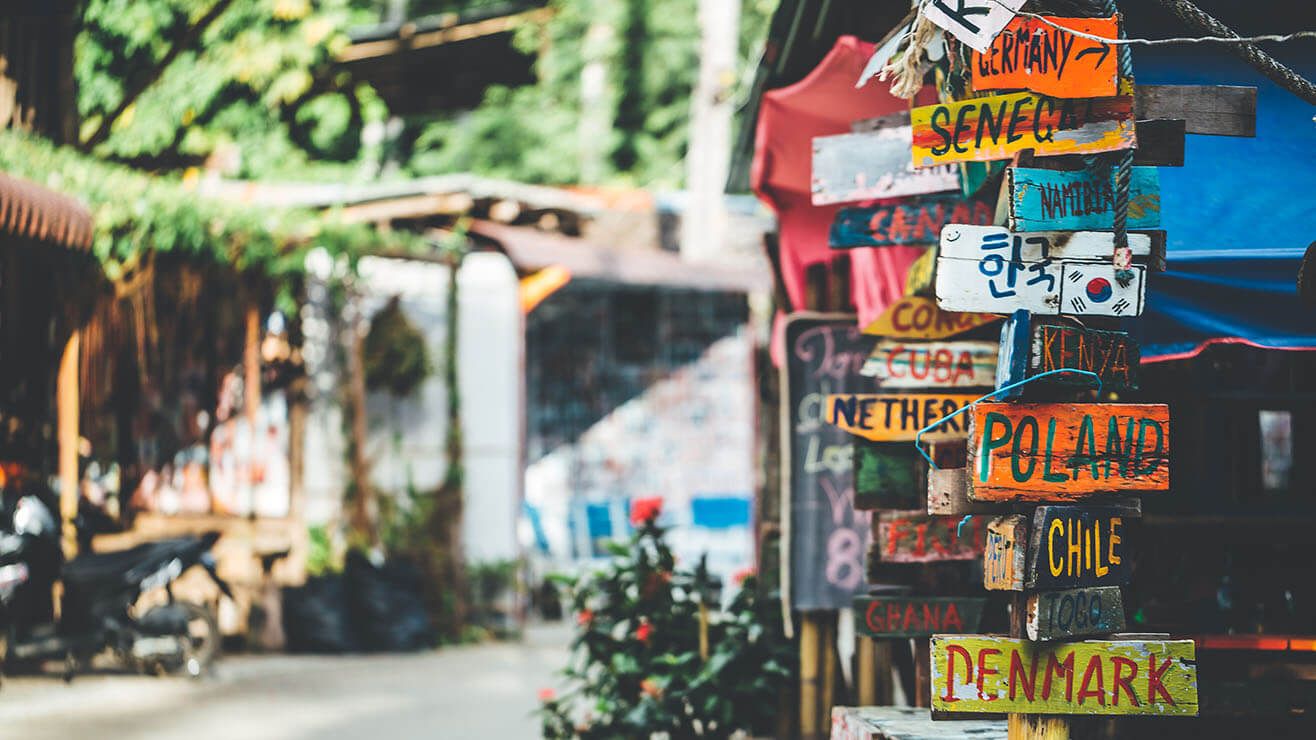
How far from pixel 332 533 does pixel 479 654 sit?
1723 millimetres

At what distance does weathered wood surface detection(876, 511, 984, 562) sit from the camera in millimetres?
4902

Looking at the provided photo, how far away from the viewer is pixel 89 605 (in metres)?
9.52

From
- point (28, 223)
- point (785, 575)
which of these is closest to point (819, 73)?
point (785, 575)

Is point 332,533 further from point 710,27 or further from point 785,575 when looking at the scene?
point 710,27

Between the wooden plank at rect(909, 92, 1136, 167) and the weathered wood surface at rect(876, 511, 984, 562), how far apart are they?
1417 mm

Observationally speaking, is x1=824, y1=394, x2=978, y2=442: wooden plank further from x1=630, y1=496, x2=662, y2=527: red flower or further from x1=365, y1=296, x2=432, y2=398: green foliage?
x1=365, y1=296, x2=432, y2=398: green foliage

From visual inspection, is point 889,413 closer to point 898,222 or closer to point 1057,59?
point 898,222

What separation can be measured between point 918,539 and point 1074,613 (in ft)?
4.12

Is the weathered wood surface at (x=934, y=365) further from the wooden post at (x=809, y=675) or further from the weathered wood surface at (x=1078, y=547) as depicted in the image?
the wooden post at (x=809, y=675)

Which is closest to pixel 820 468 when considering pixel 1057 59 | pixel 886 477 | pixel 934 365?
pixel 886 477

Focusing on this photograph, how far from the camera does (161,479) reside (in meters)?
11.8

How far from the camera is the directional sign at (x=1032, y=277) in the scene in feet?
12.3

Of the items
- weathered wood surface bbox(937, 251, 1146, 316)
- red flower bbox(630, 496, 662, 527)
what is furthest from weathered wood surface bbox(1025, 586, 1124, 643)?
red flower bbox(630, 496, 662, 527)

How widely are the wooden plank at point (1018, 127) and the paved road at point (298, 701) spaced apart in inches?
194
